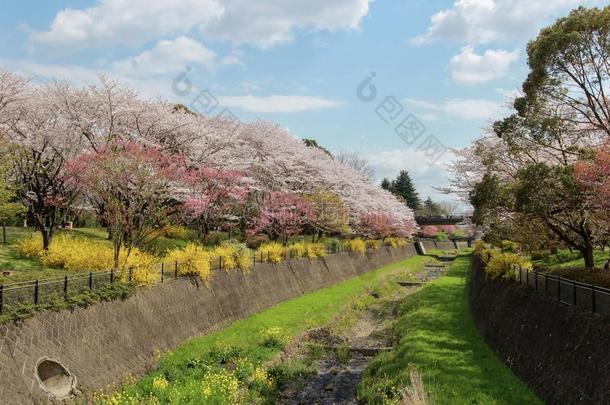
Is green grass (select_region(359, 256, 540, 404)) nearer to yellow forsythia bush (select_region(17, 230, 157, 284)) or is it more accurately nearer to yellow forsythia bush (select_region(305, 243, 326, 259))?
yellow forsythia bush (select_region(17, 230, 157, 284))

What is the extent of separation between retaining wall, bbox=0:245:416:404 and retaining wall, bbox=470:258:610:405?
12.0 metres

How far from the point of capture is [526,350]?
52.5 ft

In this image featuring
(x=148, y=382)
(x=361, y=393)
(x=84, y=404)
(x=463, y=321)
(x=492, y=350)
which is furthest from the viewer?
(x=463, y=321)

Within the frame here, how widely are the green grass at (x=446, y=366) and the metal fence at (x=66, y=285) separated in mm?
9144

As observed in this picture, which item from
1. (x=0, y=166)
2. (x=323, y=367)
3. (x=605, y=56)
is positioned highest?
(x=605, y=56)

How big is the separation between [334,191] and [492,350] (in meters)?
33.1

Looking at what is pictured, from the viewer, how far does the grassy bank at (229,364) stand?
14.4 metres

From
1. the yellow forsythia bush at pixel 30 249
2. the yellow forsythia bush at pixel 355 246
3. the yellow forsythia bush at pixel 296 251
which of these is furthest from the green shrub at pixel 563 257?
the yellow forsythia bush at pixel 30 249

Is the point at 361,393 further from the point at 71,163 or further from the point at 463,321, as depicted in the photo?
the point at 71,163

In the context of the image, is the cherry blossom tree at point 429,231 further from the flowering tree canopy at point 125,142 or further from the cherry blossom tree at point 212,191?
the cherry blossom tree at point 212,191

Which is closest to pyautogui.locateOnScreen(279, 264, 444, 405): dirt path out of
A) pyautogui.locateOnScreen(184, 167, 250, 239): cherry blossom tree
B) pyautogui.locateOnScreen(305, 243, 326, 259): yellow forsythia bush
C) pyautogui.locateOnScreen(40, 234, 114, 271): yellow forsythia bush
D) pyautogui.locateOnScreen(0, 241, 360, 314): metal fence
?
pyautogui.locateOnScreen(0, 241, 360, 314): metal fence

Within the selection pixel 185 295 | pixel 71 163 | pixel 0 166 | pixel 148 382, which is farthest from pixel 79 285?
pixel 71 163

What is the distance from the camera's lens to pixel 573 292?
1481cm

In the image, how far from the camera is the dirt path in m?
17.1
